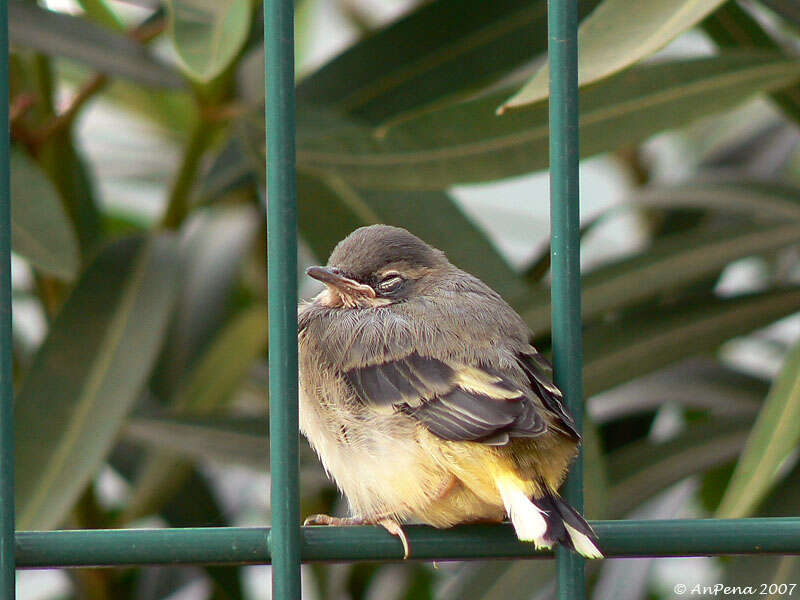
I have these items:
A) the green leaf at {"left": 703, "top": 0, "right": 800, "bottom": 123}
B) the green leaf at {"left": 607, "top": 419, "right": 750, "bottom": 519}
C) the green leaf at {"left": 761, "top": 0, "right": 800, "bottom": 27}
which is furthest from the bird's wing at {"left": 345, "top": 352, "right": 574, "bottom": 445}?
the green leaf at {"left": 703, "top": 0, "right": 800, "bottom": 123}

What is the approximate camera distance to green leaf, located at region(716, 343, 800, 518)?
142 cm

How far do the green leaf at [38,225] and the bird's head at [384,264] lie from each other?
481 millimetres

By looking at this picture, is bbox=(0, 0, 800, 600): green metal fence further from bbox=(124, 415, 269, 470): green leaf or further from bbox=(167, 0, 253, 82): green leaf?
bbox=(124, 415, 269, 470): green leaf

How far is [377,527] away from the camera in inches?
40.8

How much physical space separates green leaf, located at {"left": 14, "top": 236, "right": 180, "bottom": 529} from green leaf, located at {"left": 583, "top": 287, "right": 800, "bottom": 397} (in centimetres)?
81

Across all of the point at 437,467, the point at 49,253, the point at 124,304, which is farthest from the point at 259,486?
the point at 437,467

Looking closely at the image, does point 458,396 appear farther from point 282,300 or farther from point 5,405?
point 5,405

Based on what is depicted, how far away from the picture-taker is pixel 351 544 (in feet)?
3.24

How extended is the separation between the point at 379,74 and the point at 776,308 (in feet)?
3.04

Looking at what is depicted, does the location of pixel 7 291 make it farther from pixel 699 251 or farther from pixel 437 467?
pixel 699 251

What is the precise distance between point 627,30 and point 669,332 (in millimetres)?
748

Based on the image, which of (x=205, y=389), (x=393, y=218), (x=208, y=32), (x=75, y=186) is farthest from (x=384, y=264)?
(x=75, y=186)

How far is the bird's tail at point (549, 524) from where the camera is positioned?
97cm

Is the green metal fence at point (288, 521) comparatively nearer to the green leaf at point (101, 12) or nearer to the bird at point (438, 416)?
the bird at point (438, 416)
